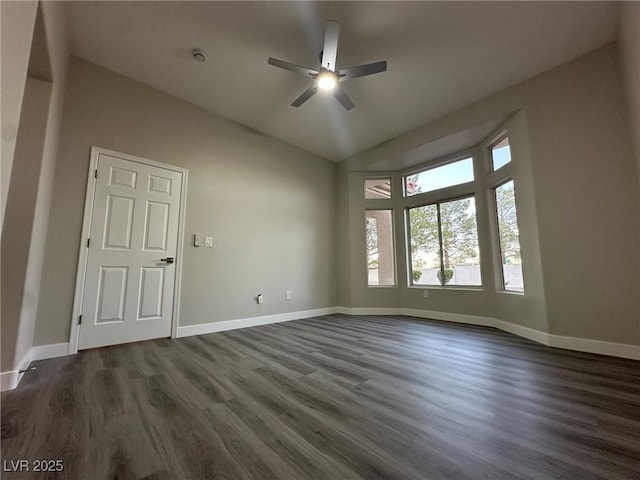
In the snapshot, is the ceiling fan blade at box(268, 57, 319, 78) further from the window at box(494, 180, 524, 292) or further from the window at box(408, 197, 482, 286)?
the window at box(408, 197, 482, 286)

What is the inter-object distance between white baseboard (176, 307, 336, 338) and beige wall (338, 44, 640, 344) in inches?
110

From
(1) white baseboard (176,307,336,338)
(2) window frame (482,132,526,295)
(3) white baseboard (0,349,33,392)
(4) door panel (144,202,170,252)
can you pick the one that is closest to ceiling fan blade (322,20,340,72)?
(4) door panel (144,202,170,252)

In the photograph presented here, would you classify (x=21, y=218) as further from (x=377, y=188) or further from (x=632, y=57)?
(x=632, y=57)

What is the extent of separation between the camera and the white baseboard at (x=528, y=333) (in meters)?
2.25

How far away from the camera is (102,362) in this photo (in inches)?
82.7

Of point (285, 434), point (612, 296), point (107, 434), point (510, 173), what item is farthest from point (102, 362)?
point (510, 173)

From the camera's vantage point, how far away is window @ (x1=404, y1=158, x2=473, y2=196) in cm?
403

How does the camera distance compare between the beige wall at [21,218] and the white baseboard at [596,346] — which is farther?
the white baseboard at [596,346]

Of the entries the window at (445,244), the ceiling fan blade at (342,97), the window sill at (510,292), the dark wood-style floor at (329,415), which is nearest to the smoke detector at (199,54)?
A: the ceiling fan blade at (342,97)

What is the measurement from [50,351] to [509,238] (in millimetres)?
5019

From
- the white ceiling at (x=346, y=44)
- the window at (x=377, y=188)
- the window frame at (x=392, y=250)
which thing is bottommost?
the window frame at (x=392, y=250)

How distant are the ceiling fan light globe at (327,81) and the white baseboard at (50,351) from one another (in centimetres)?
332

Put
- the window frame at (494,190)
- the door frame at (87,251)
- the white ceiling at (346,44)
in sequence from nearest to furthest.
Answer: the white ceiling at (346,44)
the door frame at (87,251)
the window frame at (494,190)

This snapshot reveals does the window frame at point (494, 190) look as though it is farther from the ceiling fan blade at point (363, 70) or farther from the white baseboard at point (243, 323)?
the white baseboard at point (243, 323)
